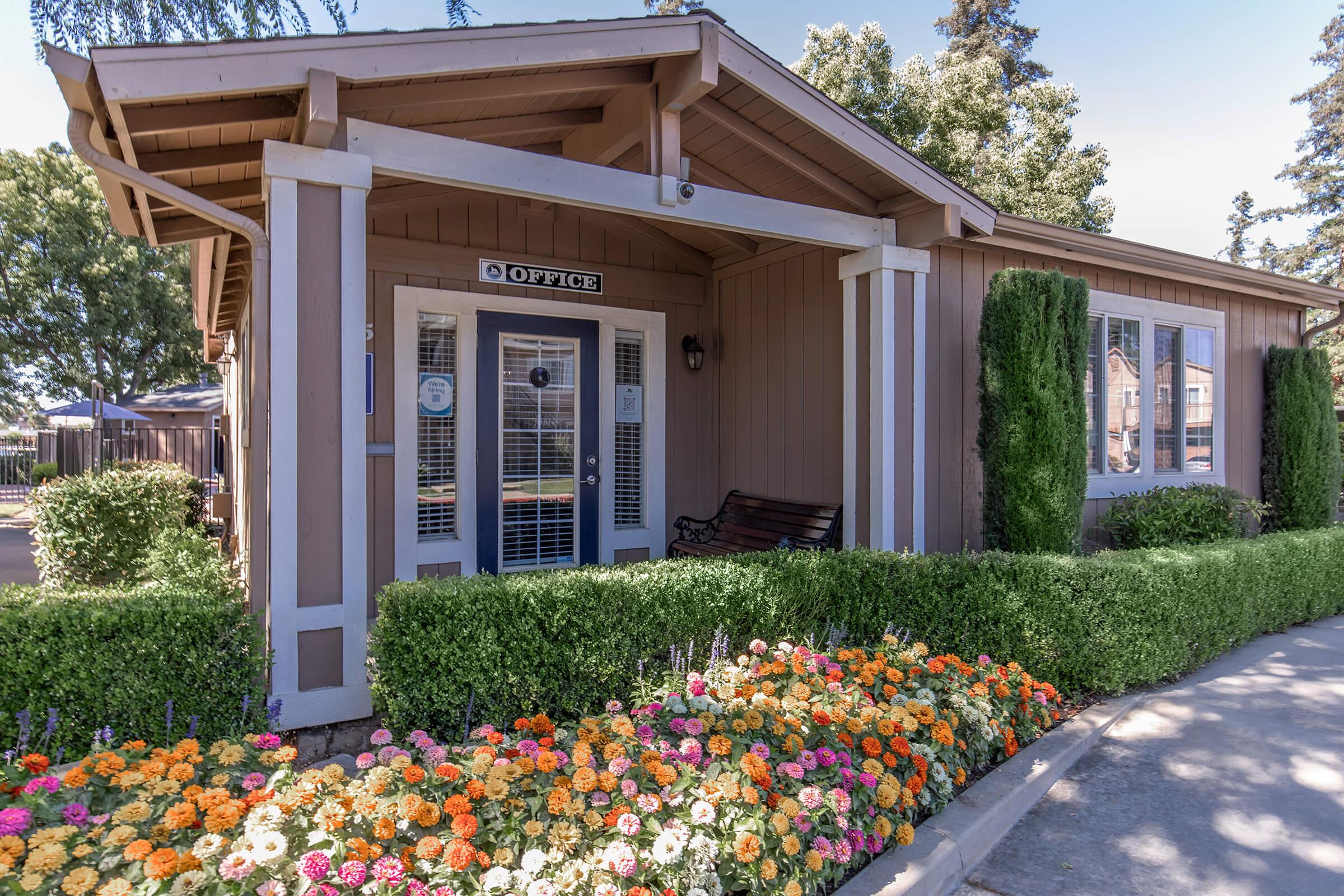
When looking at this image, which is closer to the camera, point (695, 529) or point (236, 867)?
point (236, 867)

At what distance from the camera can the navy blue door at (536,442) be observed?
5621mm

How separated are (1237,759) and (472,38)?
4594 mm

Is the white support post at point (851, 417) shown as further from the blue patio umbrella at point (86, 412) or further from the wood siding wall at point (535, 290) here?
the blue patio umbrella at point (86, 412)

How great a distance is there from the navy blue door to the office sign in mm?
230

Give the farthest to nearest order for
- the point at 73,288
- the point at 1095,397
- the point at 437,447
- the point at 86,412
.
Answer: the point at 73,288, the point at 86,412, the point at 1095,397, the point at 437,447

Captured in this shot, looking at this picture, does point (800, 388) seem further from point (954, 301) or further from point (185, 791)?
point (185, 791)

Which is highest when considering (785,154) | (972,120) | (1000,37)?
(1000,37)

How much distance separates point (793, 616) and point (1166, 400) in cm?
533

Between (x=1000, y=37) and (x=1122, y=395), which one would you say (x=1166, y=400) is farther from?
(x=1000, y=37)

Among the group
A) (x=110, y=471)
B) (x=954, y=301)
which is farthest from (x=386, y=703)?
(x=110, y=471)

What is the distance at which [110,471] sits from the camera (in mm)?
6754

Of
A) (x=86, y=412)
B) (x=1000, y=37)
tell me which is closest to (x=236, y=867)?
(x=86, y=412)

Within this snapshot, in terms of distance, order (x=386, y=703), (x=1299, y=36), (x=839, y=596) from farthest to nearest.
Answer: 1. (x=1299, y=36)
2. (x=839, y=596)
3. (x=386, y=703)

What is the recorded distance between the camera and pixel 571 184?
398cm
